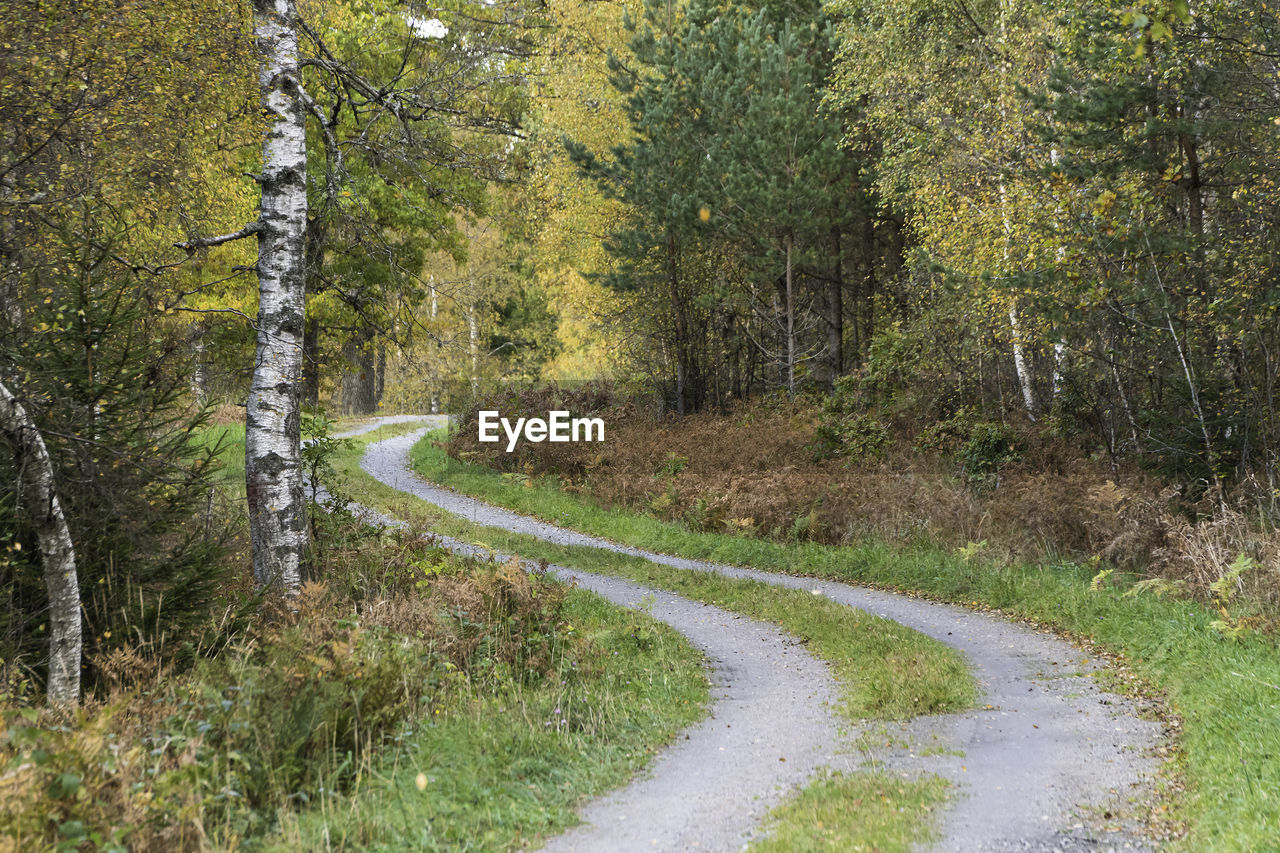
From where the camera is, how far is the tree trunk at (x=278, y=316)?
8.59 m

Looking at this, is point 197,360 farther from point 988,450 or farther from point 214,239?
point 988,450

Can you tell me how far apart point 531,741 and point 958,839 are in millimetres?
2855

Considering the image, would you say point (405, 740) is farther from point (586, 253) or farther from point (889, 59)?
point (586, 253)

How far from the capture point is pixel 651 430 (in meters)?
24.0

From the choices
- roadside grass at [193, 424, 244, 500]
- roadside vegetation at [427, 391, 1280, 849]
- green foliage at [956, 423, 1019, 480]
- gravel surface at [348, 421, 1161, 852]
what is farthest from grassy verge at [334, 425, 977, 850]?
green foliage at [956, 423, 1019, 480]

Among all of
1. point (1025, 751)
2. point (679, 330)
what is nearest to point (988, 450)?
point (679, 330)

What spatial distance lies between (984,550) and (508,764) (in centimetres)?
946

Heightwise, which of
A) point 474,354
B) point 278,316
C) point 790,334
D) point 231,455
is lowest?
point 231,455

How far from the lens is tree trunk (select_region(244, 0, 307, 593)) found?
8.59m

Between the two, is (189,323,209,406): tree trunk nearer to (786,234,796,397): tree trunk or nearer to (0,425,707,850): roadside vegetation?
(0,425,707,850): roadside vegetation

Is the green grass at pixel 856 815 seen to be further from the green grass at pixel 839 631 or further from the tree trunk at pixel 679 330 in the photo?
the tree trunk at pixel 679 330

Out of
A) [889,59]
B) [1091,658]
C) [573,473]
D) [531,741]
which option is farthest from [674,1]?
[531,741]

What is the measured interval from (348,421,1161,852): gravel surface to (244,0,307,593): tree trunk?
465cm

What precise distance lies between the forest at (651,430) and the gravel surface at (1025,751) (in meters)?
0.06
